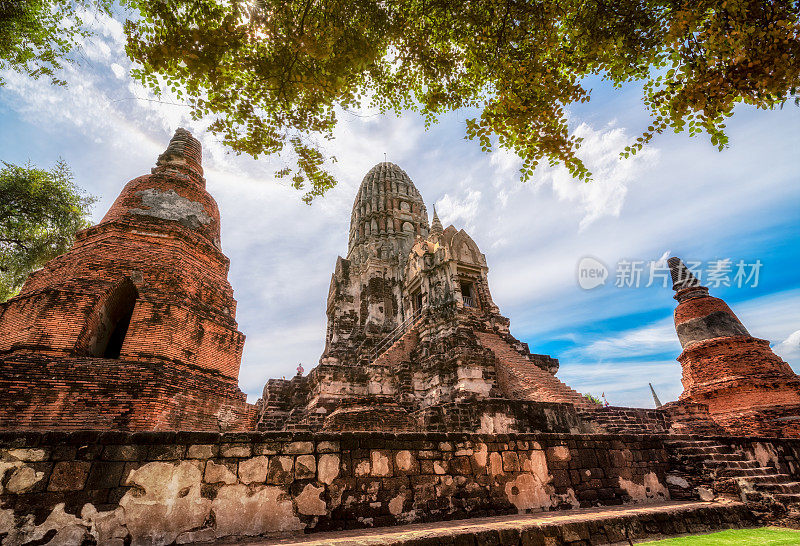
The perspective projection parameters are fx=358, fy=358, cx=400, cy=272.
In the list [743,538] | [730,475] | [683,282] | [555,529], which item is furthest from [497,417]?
[683,282]

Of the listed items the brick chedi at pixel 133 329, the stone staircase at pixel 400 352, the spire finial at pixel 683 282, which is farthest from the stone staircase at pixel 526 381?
the brick chedi at pixel 133 329

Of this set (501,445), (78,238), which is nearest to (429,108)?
(501,445)

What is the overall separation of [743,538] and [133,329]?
964 cm

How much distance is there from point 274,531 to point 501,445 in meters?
2.89

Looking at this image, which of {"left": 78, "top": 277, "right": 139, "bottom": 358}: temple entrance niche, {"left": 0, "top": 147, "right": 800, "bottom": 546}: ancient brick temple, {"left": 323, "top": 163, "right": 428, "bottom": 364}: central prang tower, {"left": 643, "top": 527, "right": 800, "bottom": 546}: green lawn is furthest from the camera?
{"left": 323, "top": 163, "right": 428, "bottom": 364}: central prang tower

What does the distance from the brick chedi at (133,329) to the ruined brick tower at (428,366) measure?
4188mm

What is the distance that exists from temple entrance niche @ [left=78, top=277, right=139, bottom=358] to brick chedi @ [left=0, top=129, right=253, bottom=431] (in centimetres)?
3

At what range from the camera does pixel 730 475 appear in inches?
227

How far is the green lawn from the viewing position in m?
3.82

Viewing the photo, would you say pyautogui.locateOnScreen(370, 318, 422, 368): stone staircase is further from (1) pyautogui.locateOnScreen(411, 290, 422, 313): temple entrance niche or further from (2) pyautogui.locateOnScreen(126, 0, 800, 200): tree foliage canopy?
(2) pyautogui.locateOnScreen(126, 0, 800, 200): tree foliage canopy

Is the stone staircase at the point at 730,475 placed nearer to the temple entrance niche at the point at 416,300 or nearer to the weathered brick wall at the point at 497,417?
the weathered brick wall at the point at 497,417

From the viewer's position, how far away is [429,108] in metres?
6.81

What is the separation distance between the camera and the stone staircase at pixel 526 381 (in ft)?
38.2

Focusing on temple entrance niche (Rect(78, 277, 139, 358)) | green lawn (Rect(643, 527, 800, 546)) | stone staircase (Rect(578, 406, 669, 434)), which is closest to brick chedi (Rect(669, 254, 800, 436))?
stone staircase (Rect(578, 406, 669, 434))
